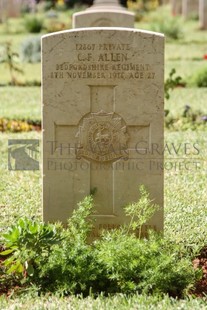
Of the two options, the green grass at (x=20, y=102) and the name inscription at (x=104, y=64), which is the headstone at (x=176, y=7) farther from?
the name inscription at (x=104, y=64)

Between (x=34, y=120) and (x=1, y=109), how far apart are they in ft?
3.61

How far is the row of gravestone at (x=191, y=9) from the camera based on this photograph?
22719mm

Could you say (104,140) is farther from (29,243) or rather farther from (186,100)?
(186,100)

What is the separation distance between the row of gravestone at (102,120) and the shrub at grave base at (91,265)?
587 millimetres

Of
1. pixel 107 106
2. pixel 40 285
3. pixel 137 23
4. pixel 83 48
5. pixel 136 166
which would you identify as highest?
pixel 137 23

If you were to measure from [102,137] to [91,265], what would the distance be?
985mm

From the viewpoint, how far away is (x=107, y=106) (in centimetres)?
525

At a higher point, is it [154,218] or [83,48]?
[83,48]

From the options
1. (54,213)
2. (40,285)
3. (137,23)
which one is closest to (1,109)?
(54,213)

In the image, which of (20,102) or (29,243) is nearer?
(29,243)

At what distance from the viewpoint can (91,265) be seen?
463 cm

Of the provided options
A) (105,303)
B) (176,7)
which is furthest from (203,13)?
(105,303)

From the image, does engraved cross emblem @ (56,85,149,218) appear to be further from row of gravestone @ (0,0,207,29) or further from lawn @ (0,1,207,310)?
row of gravestone @ (0,0,207,29)

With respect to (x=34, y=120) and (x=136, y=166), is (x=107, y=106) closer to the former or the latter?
(x=136, y=166)
